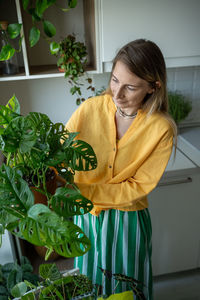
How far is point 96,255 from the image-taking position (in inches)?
47.9

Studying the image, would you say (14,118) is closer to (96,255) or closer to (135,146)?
(135,146)

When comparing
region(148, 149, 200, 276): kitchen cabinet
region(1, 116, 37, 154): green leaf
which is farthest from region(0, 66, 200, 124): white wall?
region(1, 116, 37, 154): green leaf

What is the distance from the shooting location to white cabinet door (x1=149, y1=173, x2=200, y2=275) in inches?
63.8

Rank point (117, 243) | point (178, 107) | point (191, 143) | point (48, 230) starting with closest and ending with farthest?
point (48, 230) < point (117, 243) < point (191, 143) < point (178, 107)

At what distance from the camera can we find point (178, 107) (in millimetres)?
1937

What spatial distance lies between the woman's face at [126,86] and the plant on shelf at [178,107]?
99 cm

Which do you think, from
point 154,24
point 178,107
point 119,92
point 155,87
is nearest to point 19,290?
point 119,92

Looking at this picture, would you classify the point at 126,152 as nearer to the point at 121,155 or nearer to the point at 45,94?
the point at 121,155

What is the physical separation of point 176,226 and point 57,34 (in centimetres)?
140

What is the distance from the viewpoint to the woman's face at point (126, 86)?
911 millimetres

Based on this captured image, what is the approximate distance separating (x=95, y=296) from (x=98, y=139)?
0.56 m

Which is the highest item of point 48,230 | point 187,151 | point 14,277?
point 48,230

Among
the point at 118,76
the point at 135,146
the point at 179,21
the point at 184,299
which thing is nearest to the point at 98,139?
the point at 135,146

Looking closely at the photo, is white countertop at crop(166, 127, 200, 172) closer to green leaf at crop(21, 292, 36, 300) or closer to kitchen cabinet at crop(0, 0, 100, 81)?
kitchen cabinet at crop(0, 0, 100, 81)
